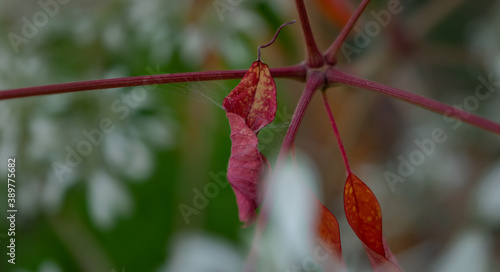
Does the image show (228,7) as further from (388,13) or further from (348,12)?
(388,13)

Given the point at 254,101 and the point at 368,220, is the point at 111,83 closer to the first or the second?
the point at 254,101

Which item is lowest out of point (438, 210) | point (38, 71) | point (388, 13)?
point (438, 210)

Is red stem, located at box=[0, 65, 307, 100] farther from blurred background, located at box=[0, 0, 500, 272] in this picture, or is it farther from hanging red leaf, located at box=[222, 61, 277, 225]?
blurred background, located at box=[0, 0, 500, 272]

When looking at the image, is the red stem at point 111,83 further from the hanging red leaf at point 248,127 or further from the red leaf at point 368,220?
the red leaf at point 368,220

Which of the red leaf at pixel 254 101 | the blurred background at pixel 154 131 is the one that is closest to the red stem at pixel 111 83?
the red leaf at pixel 254 101

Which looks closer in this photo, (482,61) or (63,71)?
(63,71)

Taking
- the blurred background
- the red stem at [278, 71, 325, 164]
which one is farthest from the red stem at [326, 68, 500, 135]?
the blurred background

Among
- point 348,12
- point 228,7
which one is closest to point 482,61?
point 348,12
